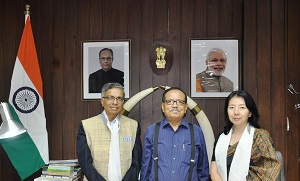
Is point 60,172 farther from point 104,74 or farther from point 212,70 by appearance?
point 212,70

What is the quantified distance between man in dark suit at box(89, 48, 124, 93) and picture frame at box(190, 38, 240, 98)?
32.8 inches

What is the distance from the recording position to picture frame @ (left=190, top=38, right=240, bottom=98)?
10.5 ft

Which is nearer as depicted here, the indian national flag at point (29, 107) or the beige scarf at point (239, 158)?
the beige scarf at point (239, 158)

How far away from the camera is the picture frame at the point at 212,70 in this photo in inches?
126

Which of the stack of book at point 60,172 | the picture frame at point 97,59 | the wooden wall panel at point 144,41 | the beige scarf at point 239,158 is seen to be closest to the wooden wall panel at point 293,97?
the wooden wall panel at point 144,41

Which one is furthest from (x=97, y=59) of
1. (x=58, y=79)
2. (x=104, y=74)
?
(x=58, y=79)

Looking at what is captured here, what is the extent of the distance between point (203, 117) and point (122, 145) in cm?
90

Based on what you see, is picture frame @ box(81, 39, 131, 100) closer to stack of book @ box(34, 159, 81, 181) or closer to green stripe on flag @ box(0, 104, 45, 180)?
green stripe on flag @ box(0, 104, 45, 180)

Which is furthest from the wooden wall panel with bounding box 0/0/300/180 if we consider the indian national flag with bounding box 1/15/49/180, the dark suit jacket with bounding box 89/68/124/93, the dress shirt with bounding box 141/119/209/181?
the dress shirt with bounding box 141/119/209/181

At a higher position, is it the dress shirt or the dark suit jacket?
the dark suit jacket

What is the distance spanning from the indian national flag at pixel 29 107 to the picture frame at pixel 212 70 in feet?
5.39

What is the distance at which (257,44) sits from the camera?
2.98 m

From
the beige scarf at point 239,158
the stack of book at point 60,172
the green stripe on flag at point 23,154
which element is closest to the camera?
the beige scarf at point 239,158

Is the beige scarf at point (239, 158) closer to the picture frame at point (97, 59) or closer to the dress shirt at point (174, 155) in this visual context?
the dress shirt at point (174, 155)
